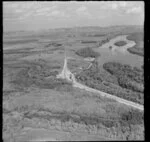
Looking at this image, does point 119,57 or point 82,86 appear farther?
point 119,57

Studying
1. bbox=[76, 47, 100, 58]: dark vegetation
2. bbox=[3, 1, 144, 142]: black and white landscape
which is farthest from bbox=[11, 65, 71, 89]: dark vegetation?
bbox=[76, 47, 100, 58]: dark vegetation

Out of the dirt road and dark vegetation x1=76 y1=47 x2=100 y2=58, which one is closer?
the dirt road

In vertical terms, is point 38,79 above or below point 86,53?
below

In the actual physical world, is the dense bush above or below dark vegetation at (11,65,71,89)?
below

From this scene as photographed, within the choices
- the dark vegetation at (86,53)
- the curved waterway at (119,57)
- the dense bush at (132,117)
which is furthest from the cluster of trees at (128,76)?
the dark vegetation at (86,53)

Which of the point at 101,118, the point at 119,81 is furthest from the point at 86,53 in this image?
the point at 101,118

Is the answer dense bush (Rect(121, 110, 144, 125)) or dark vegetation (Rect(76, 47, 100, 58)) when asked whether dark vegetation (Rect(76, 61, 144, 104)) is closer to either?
dense bush (Rect(121, 110, 144, 125))

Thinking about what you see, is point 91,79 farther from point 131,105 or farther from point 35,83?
point 131,105

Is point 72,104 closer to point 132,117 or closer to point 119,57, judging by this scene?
point 132,117

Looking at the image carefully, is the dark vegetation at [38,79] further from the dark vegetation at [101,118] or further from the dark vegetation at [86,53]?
the dark vegetation at [86,53]
